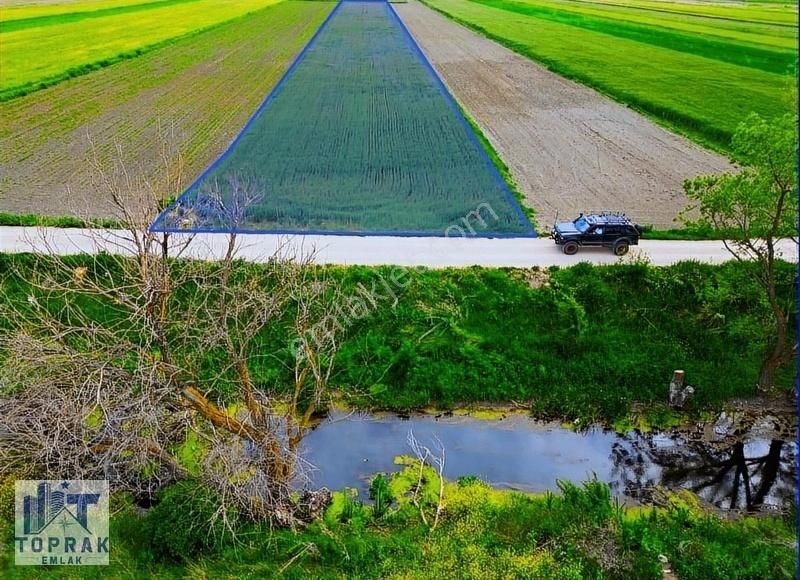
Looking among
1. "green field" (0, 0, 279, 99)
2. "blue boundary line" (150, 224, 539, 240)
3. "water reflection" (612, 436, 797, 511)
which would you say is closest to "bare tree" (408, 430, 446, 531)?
"water reflection" (612, 436, 797, 511)

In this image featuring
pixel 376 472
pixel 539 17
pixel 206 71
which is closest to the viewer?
pixel 376 472

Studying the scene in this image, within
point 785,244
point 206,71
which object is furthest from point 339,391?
point 206,71

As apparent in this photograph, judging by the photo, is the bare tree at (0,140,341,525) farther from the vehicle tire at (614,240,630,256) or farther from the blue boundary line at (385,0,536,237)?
the blue boundary line at (385,0,536,237)

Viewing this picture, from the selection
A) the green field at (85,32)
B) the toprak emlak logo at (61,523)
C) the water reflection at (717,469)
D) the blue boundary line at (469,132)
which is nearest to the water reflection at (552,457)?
the water reflection at (717,469)

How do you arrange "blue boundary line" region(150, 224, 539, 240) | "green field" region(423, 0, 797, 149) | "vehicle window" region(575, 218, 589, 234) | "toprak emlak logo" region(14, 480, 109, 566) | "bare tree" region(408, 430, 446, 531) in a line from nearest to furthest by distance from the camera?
"toprak emlak logo" region(14, 480, 109, 566)
"bare tree" region(408, 430, 446, 531)
"vehicle window" region(575, 218, 589, 234)
"blue boundary line" region(150, 224, 539, 240)
"green field" region(423, 0, 797, 149)

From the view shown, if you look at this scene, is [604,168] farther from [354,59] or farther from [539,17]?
[539,17]

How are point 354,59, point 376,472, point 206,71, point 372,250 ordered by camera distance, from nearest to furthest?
point 376,472 < point 372,250 < point 206,71 < point 354,59

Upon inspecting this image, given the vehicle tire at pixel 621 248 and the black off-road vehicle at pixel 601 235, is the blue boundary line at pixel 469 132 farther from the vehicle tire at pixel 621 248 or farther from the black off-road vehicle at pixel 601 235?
the vehicle tire at pixel 621 248
